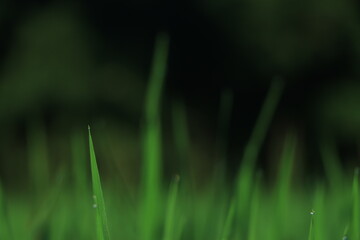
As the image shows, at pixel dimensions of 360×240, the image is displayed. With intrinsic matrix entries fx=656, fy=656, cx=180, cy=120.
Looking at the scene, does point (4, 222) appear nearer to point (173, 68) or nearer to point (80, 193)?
point (80, 193)

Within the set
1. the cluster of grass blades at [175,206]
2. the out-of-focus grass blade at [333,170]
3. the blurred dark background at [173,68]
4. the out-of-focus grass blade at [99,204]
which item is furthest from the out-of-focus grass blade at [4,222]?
the blurred dark background at [173,68]

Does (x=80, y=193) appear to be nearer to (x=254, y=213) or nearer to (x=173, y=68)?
(x=254, y=213)

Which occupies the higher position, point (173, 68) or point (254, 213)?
point (173, 68)

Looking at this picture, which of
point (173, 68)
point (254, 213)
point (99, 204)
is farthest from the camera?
point (173, 68)

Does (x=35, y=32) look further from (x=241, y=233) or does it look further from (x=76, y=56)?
(x=241, y=233)

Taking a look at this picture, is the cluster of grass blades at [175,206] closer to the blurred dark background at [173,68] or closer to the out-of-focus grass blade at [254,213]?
the out-of-focus grass blade at [254,213]

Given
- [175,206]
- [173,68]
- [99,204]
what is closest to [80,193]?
[175,206]

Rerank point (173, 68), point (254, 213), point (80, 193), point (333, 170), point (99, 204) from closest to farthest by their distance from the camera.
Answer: point (99, 204) → point (254, 213) → point (80, 193) → point (333, 170) → point (173, 68)

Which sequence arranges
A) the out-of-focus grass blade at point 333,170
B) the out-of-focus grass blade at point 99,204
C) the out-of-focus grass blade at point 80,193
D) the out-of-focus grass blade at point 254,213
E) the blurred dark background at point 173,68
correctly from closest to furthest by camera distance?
the out-of-focus grass blade at point 99,204, the out-of-focus grass blade at point 254,213, the out-of-focus grass blade at point 80,193, the out-of-focus grass blade at point 333,170, the blurred dark background at point 173,68

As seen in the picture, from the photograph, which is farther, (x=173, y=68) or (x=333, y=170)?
(x=173, y=68)

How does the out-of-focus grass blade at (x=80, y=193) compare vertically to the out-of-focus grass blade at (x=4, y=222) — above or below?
above
